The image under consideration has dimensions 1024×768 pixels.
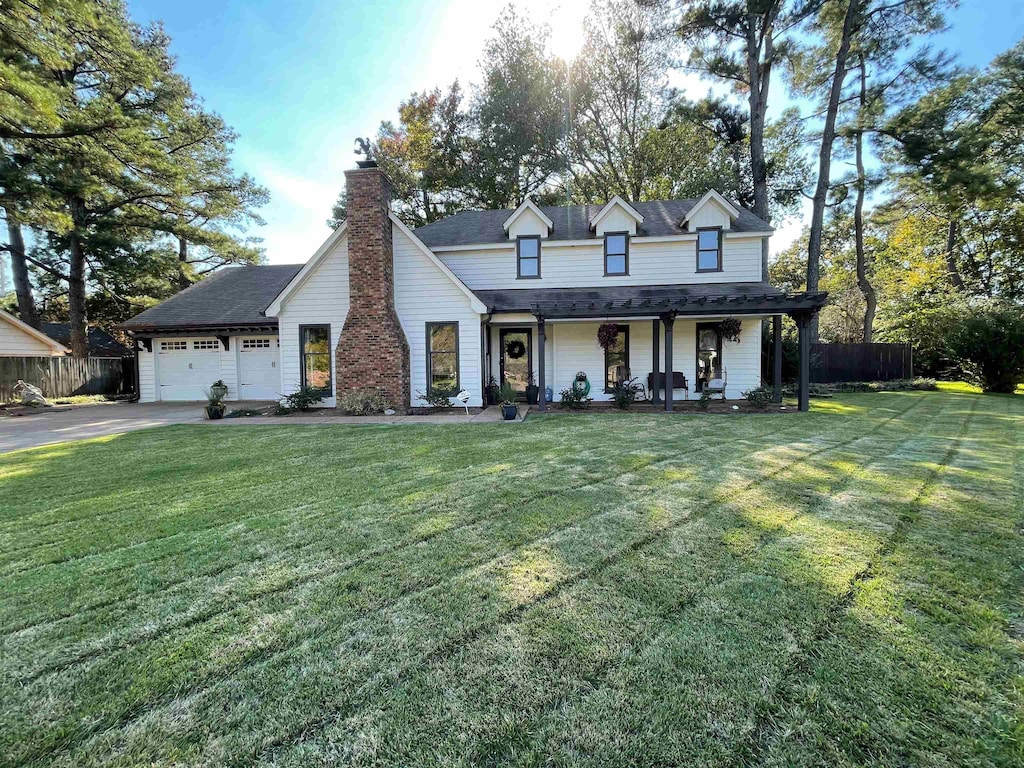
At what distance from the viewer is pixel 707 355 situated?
13.3 m

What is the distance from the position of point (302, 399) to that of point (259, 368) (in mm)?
5046

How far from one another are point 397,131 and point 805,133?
2210cm

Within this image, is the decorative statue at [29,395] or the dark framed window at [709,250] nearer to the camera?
the dark framed window at [709,250]

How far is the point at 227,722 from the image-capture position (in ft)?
5.69

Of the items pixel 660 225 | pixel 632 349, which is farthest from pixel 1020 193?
pixel 632 349

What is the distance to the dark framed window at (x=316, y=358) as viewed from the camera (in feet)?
39.7

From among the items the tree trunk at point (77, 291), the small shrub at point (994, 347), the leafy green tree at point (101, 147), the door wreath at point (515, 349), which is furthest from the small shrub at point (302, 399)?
the small shrub at point (994, 347)

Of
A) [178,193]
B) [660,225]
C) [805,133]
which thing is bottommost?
[660,225]

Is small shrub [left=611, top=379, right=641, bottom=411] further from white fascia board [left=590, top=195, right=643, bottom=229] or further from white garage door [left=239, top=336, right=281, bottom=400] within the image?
white garage door [left=239, top=336, right=281, bottom=400]

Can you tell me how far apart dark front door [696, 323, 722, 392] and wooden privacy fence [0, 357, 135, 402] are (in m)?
22.9

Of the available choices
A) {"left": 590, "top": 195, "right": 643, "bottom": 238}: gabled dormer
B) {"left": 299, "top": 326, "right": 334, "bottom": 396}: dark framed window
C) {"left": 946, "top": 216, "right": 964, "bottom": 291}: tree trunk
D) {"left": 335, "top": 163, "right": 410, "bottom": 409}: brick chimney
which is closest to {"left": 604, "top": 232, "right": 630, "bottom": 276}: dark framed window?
{"left": 590, "top": 195, "right": 643, "bottom": 238}: gabled dormer

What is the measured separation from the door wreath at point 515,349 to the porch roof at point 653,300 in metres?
1.31

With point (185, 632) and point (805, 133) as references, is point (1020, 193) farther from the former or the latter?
point (185, 632)

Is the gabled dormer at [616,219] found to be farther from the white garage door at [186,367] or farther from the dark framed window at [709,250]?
the white garage door at [186,367]
